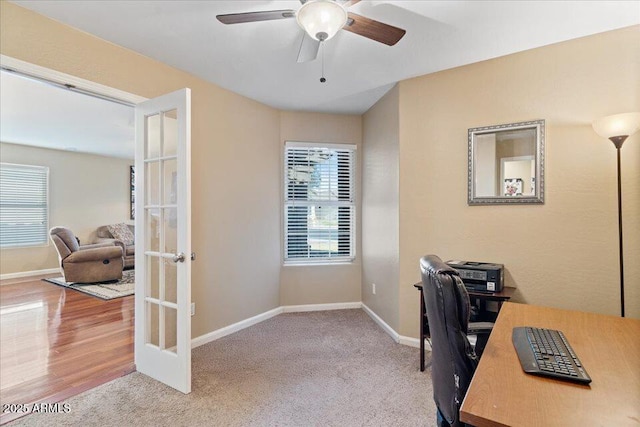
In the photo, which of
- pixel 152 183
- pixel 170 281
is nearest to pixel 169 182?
pixel 152 183

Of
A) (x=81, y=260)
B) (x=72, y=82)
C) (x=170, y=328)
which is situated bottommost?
(x=170, y=328)

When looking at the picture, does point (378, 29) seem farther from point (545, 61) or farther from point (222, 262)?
point (222, 262)

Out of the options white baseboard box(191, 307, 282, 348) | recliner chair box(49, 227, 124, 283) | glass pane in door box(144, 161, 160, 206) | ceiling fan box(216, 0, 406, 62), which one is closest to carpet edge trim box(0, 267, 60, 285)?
recliner chair box(49, 227, 124, 283)

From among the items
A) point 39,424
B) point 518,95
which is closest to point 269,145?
point 518,95

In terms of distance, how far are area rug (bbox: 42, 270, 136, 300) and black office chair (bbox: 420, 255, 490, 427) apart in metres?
4.33

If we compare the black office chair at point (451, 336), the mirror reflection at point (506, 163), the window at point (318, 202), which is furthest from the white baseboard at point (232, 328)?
the mirror reflection at point (506, 163)

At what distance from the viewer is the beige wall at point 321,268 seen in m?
3.83

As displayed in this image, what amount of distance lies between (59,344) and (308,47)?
3.39 meters

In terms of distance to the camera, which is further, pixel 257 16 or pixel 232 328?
pixel 232 328

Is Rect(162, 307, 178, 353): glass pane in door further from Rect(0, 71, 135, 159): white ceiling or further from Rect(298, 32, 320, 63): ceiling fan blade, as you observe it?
Rect(0, 71, 135, 159): white ceiling

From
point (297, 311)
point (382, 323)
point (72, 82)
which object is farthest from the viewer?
point (297, 311)

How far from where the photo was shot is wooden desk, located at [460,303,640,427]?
78 centimetres

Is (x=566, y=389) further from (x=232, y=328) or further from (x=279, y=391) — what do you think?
(x=232, y=328)

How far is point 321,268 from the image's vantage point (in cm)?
389
